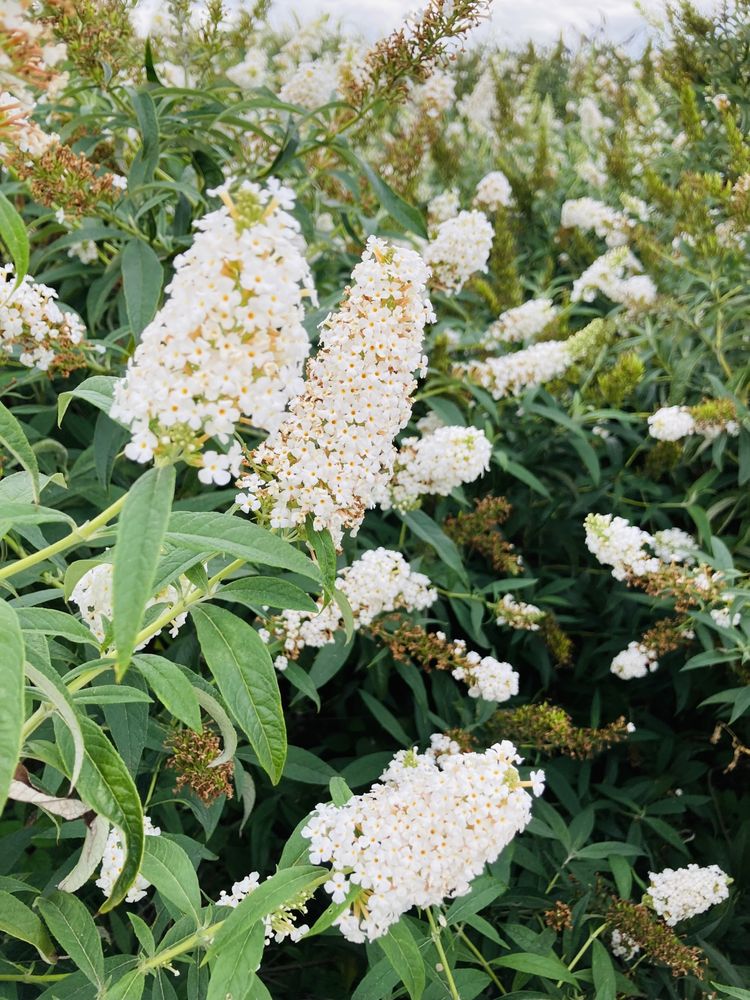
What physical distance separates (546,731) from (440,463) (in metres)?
0.78

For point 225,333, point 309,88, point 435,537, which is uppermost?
point 309,88

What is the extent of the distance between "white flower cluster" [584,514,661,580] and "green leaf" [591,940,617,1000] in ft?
3.17

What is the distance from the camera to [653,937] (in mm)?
2242

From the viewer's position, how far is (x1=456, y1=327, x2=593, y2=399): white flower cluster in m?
3.23

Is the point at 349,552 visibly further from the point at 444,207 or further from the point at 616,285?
the point at 444,207

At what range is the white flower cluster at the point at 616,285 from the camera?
3.69m

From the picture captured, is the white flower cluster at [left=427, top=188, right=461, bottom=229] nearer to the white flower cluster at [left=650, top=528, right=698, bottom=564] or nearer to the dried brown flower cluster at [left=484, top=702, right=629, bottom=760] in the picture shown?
the white flower cluster at [left=650, top=528, right=698, bottom=564]

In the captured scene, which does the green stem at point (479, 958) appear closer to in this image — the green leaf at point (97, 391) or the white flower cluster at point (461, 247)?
the green leaf at point (97, 391)

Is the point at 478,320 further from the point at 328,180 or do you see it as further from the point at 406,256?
the point at 406,256

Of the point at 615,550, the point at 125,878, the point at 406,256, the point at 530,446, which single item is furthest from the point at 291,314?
the point at 530,446

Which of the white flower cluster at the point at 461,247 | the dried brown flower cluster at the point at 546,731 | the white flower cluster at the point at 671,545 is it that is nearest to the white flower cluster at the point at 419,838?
the dried brown flower cluster at the point at 546,731

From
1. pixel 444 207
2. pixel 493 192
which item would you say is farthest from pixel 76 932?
pixel 493 192

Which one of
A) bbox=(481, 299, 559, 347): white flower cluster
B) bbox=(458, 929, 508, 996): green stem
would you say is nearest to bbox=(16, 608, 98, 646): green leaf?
bbox=(458, 929, 508, 996): green stem

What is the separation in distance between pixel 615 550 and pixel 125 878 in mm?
1754
